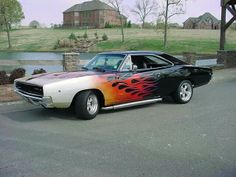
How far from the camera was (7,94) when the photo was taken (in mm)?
10883

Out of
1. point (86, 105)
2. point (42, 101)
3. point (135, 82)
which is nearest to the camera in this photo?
point (42, 101)

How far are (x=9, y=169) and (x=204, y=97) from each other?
722 centimetres

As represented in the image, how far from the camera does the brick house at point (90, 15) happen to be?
4968 inches

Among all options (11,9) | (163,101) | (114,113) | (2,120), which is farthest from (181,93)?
(11,9)

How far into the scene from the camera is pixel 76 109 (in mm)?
7879

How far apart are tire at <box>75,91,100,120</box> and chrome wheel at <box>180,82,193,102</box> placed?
2.83 metres

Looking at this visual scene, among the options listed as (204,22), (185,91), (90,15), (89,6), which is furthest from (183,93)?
(204,22)

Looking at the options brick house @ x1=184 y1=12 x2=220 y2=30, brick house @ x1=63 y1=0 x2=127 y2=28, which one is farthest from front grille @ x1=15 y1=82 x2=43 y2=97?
brick house @ x1=184 y1=12 x2=220 y2=30

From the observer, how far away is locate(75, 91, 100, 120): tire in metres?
7.82

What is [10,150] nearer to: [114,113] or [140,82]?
[114,113]

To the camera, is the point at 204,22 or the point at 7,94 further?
the point at 204,22

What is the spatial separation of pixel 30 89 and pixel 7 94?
123 inches

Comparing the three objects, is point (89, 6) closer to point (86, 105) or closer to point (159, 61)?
point (159, 61)

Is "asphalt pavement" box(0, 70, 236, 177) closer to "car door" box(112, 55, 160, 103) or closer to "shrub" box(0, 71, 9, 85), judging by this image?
"car door" box(112, 55, 160, 103)
